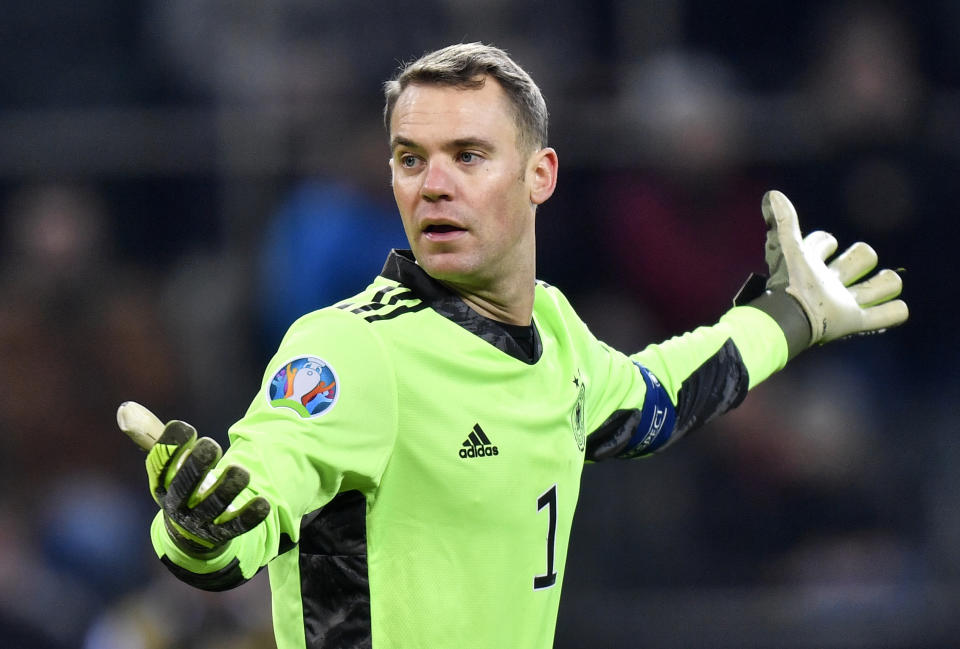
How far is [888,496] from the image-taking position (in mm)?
6203

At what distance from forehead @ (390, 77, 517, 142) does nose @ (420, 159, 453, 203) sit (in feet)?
0.22

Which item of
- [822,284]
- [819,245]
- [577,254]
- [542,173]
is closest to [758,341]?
[822,284]

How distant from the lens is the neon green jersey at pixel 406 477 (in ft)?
8.09

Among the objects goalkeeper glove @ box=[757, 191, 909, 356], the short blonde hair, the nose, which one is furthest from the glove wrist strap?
the nose

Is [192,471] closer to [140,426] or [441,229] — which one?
[140,426]

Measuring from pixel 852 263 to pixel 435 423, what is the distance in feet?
6.15

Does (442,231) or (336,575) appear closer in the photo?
(336,575)

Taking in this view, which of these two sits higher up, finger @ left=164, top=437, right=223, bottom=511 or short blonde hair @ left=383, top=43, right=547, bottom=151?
short blonde hair @ left=383, top=43, right=547, bottom=151

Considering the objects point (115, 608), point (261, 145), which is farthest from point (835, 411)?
point (115, 608)

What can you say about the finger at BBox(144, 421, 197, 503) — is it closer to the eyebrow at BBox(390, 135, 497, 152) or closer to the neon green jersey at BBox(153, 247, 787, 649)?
the neon green jersey at BBox(153, 247, 787, 649)

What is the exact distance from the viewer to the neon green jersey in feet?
8.09

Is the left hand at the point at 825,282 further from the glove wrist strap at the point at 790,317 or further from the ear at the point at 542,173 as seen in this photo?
the ear at the point at 542,173

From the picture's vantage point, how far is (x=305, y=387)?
2514 millimetres

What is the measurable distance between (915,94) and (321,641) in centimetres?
476
